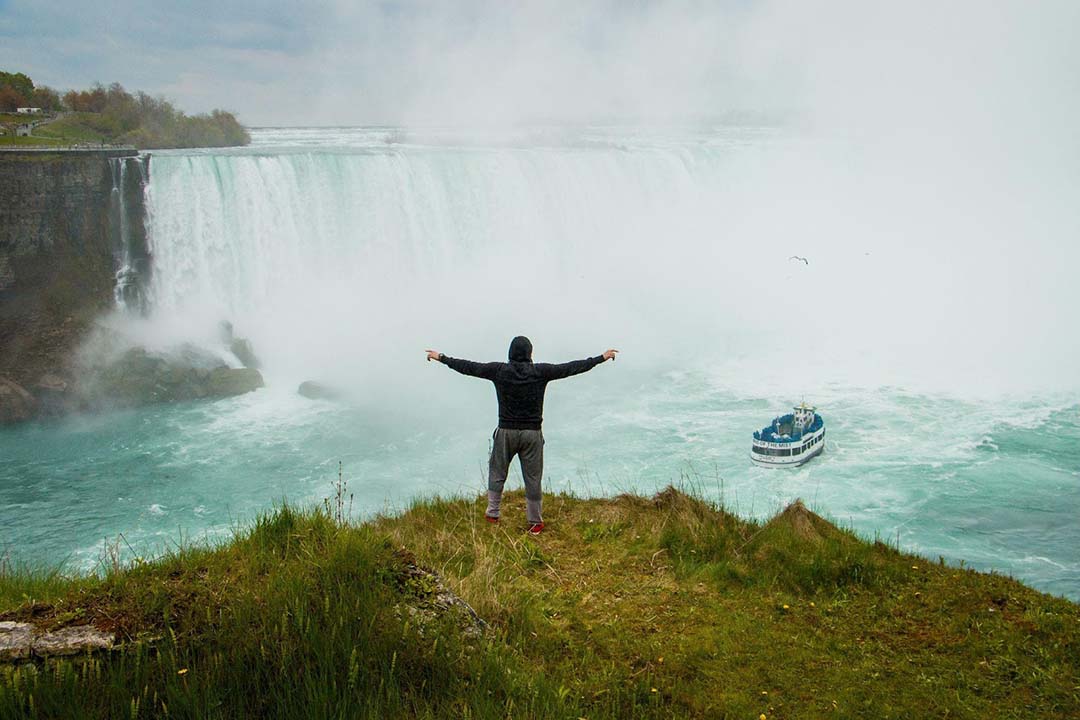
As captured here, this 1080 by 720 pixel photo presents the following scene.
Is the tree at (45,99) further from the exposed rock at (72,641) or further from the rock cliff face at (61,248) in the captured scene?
the exposed rock at (72,641)

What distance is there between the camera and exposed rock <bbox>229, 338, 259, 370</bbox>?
989 inches

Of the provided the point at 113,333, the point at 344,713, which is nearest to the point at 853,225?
the point at 113,333

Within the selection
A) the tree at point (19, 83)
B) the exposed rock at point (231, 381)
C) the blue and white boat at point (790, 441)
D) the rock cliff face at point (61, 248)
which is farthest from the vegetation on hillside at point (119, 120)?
the blue and white boat at point (790, 441)

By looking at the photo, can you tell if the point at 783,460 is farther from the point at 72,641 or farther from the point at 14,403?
the point at 14,403

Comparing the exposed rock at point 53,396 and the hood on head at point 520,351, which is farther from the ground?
the hood on head at point 520,351

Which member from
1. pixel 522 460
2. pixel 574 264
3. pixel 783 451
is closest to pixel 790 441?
pixel 783 451

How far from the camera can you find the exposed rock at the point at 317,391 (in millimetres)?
23031

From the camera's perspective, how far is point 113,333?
987 inches

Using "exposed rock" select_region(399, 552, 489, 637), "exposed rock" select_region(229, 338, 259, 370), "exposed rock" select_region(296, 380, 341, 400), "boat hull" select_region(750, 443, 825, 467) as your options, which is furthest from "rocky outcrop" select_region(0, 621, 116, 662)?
"exposed rock" select_region(229, 338, 259, 370)

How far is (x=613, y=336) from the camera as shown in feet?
96.9

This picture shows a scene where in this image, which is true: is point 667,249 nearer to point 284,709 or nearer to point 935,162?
point 935,162

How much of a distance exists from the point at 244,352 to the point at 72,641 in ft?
76.9

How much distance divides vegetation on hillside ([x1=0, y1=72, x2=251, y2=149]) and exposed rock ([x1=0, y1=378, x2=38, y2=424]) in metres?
15.3

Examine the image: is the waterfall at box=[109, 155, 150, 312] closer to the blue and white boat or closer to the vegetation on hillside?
the vegetation on hillside
